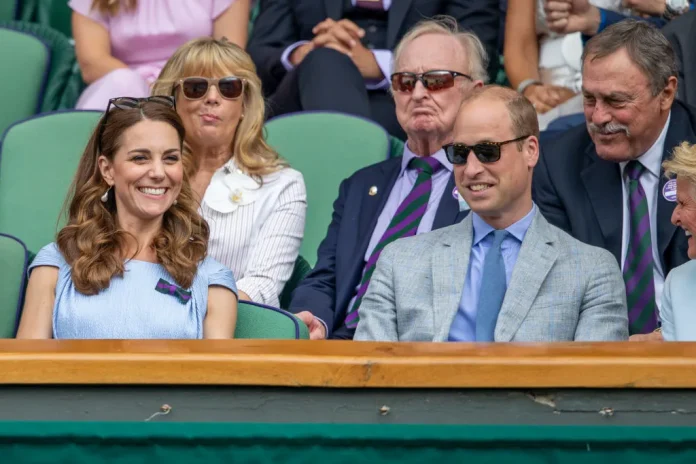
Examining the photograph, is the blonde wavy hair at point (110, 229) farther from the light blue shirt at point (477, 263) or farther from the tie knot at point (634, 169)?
the tie knot at point (634, 169)

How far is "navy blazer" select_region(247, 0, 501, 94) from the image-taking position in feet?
14.7

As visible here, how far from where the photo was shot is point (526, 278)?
281 centimetres

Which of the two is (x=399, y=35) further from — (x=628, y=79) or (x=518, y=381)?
(x=518, y=381)

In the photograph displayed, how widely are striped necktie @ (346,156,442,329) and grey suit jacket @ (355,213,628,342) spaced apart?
41cm

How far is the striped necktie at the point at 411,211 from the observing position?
11.2 ft

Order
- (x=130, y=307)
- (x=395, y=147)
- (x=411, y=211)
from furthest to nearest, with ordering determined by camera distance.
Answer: (x=395, y=147) → (x=411, y=211) → (x=130, y=307)

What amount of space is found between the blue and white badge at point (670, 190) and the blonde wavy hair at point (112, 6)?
2.13m

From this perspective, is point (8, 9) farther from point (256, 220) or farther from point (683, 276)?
point (683, 276)

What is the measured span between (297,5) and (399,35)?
0.43 meters

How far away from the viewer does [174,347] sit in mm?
1923

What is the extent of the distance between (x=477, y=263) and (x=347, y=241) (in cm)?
66

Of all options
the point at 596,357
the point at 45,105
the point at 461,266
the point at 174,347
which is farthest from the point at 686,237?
the point at 45,105

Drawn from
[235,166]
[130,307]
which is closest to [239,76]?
[235,166]

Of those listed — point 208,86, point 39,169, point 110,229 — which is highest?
point 208,86
